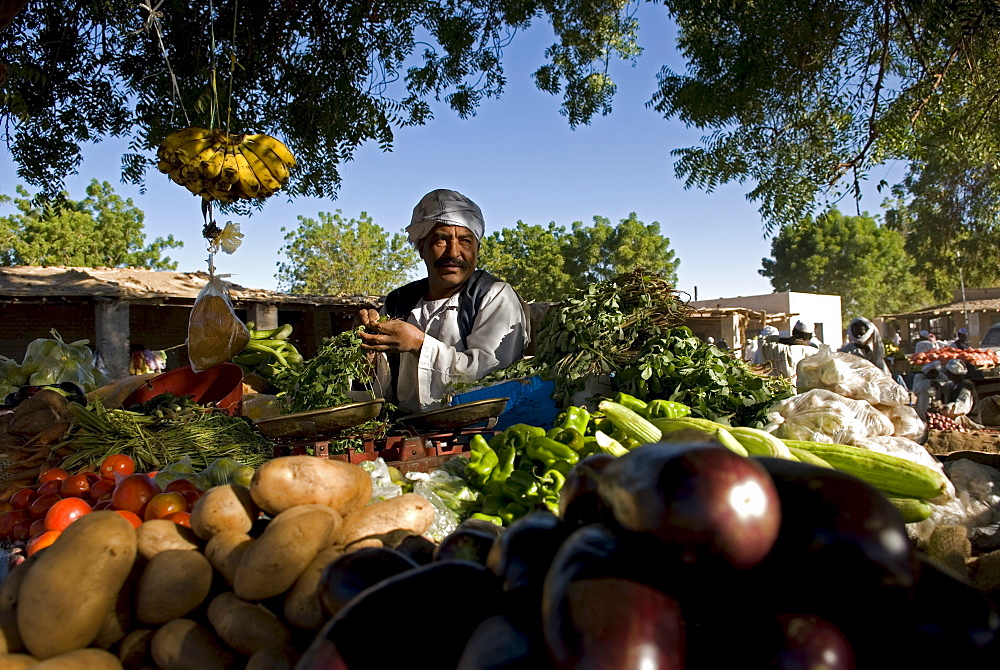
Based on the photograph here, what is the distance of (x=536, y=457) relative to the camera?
8.33 feet

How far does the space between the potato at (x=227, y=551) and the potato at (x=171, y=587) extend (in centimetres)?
3

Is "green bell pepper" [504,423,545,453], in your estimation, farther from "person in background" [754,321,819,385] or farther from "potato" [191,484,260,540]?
"person in background" [754,321,819,385]

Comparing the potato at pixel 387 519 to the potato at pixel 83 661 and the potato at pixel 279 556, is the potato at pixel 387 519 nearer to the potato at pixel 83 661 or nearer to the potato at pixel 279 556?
the potato at pixel 279 556

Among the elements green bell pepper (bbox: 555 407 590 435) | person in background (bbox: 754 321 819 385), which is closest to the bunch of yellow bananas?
green bell pepper (bbox: 555 407 590 435)

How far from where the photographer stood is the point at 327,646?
0.93 meters

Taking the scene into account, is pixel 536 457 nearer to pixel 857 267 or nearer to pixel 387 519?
pixel 387 519

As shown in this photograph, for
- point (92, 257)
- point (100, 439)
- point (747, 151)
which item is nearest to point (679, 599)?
point (100, 439)

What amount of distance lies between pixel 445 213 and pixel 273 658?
131 inches

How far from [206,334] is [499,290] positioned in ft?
6.71

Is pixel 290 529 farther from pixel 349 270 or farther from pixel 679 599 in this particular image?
pixel 349 270

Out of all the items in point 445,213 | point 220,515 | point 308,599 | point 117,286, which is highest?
point 117,286

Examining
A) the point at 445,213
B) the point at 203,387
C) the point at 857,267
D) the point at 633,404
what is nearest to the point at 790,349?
the point at 445,213

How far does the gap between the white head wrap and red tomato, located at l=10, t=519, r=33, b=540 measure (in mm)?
2715

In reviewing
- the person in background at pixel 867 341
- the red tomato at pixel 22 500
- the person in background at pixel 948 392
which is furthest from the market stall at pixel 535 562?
the person in background at pixel 867 341
